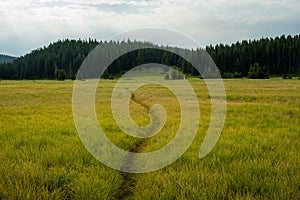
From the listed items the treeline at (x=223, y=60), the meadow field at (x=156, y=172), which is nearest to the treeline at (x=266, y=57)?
the treeline at (x=223, y=60)

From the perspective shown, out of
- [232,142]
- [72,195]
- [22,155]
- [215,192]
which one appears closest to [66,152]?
[22,155]

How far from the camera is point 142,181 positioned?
5945 mm

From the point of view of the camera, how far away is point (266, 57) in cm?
11775

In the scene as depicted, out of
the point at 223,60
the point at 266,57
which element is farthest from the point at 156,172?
the point at 266,57

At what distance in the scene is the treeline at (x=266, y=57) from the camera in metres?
115

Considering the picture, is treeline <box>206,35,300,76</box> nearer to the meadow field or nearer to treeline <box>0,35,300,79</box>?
treeline <box>0,35,300,79</box>

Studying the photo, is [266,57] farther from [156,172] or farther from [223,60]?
[156,172]

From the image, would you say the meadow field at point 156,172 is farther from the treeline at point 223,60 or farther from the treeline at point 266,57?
the treeline at point 266,57

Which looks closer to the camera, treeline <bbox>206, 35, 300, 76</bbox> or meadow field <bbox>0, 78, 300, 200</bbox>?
meadow field <bbox>0, 78, 300, 200</bbox>

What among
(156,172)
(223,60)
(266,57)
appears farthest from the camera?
(223,60)

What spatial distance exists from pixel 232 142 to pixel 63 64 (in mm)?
158919

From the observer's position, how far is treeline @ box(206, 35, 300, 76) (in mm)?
114875

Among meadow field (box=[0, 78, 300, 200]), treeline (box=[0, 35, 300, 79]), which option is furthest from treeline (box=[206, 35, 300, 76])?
meadow field (box=[0, 78, 300, 200])

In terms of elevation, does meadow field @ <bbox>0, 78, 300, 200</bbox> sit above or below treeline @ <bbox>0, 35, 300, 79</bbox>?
below
